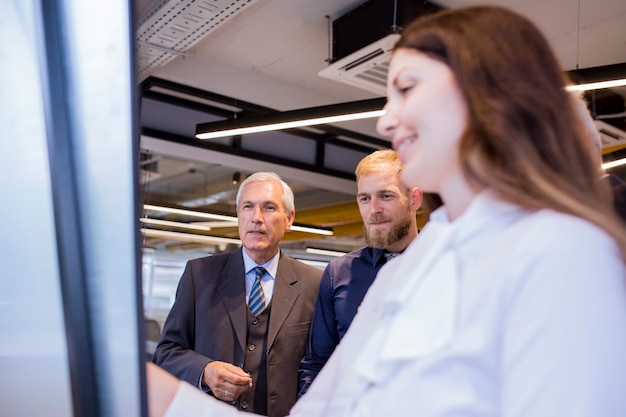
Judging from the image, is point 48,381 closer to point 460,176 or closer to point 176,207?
point 460,176

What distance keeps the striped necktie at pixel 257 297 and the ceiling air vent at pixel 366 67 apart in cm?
207

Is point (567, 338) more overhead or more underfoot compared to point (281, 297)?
more overhead

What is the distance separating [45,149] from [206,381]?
179cm

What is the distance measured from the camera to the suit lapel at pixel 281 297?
256 centimetres

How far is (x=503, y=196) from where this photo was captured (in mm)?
872

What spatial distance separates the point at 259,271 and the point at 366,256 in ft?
1.71

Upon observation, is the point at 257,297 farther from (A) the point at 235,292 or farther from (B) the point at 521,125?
(B) the point at 521,125

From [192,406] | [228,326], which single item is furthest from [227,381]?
[192,406]

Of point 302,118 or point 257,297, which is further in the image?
point 302,118

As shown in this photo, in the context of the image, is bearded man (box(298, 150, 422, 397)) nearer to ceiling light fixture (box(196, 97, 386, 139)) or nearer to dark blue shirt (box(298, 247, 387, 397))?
dark blue shirt (box(298, 247, 387, 397))

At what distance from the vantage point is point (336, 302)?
8.13ft

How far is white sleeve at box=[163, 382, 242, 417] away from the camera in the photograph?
1.04 m

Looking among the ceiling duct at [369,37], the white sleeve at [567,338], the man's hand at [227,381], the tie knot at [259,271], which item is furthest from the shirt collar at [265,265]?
the white sleeve at [567,338]

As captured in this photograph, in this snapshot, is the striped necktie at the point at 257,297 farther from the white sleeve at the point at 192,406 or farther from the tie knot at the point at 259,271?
the white sleeve at the point at 192,406
